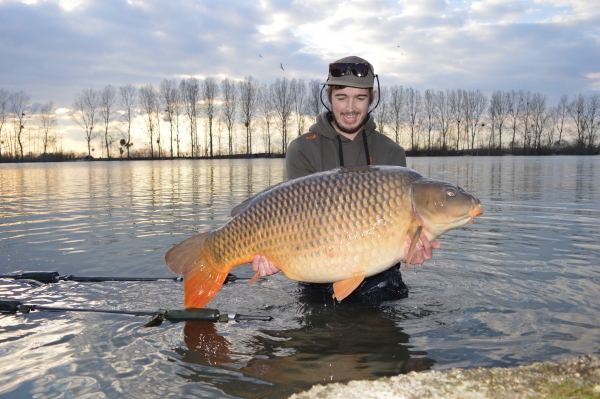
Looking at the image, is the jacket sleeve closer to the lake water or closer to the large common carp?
the lake water

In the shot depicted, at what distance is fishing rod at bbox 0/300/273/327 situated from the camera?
3.69 metres

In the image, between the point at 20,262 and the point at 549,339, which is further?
the point at 20,262

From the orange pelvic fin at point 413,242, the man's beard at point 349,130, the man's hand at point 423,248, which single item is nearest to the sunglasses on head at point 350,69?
the man's beard at point 349,130

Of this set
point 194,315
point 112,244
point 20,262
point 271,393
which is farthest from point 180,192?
point 271,393

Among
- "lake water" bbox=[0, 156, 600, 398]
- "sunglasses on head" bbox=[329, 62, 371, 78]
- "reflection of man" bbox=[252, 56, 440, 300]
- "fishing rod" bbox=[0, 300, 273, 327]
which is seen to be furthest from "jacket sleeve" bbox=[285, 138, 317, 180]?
"fishing rod" bbox=[0, 300, 273, 327]

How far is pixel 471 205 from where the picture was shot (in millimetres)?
2969

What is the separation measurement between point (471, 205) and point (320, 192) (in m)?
0.91

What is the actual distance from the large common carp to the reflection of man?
155 cm

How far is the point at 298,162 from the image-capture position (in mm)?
4848

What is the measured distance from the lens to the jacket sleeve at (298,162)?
4.84 m

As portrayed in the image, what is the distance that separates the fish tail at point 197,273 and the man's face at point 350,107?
199cm

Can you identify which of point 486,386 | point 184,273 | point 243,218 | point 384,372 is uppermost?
point 243,218

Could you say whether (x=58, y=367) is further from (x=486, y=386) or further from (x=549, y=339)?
(x=549, y=339)

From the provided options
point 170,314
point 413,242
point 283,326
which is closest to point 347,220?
point 413,242
